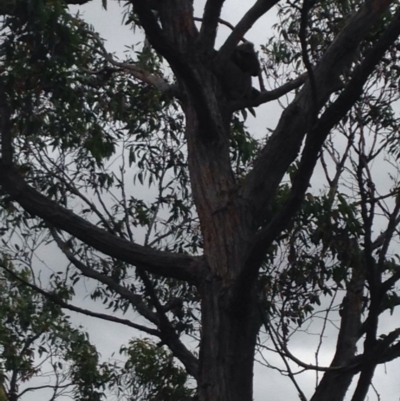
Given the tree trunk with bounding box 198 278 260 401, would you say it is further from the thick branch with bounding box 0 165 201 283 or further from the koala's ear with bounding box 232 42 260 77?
the koala's ear with bounding box 232 42 260 77

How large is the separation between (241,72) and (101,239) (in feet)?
7.03

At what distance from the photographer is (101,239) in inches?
241

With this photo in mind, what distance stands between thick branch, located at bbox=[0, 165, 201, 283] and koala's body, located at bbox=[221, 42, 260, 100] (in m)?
1.50

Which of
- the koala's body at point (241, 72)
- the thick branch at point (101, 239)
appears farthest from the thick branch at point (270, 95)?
the thick branch at point (101, 239)

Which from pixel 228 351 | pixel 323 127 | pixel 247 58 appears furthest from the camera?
pixel 247 58

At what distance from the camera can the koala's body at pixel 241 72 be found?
6914 mm

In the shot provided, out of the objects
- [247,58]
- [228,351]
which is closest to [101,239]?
[228,351]

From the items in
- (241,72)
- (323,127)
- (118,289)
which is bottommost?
(323,127)

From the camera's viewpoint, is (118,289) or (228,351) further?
(118,289)

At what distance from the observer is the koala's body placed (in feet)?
22.7

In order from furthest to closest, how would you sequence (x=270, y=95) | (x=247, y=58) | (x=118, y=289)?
(x=247, y=58) → (x=118, y=289) → (x=270, y=95)

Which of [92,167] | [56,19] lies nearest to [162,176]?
[92,167]

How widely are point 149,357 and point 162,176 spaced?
2400 mm

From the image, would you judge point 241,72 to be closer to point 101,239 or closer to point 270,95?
point 270,95
